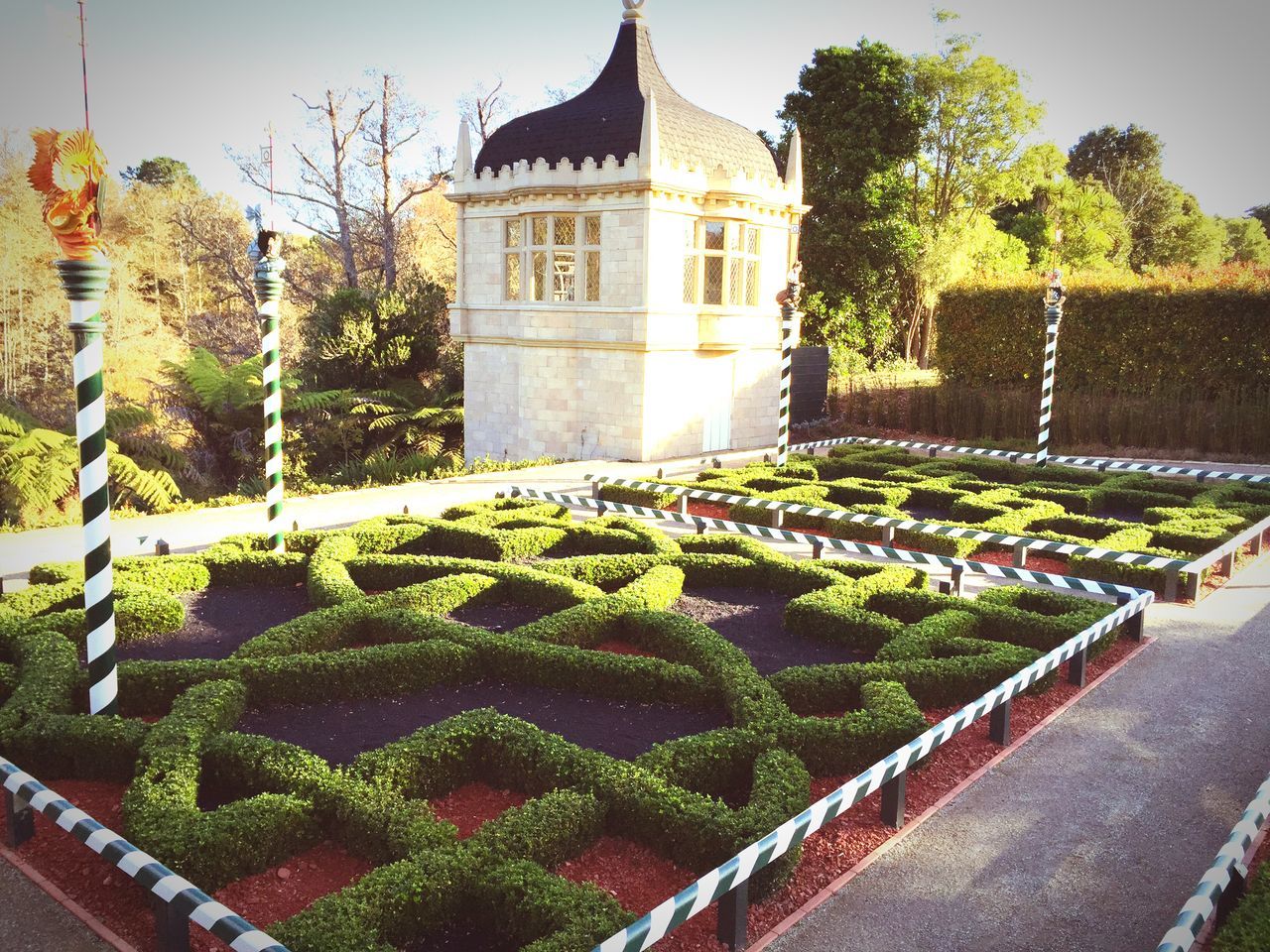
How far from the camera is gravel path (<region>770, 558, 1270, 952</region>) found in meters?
5.59

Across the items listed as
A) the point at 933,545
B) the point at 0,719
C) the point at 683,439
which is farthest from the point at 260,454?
the point at 0,719

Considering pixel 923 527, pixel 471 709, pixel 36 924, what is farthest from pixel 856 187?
pixel 36 924

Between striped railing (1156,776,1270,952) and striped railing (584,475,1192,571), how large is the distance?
253 inches

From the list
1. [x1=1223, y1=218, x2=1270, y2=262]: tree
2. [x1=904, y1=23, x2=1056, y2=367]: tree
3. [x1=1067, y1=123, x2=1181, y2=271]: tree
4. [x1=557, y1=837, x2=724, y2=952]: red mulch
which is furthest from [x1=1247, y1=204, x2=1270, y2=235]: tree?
[x1=557, y1=837, x2=724, y2=952]: red mulch

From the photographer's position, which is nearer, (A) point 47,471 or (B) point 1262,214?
(A) point 47,471

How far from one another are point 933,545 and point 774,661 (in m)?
5.25

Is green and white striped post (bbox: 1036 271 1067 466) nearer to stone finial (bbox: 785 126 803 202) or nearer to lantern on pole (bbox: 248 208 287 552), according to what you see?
stone finial (bbox: 785 126 803 202)

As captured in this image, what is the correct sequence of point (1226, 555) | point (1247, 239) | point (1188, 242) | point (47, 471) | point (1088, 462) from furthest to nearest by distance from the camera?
point (1247, 239) < point (1188, 242) < point (1088, 462) < point (47, 471) < point (1226, 555)

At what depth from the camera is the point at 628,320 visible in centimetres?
2153

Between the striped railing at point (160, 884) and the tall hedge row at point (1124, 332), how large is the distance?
23.2 metres

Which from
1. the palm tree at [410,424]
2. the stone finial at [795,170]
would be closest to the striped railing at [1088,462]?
the stone finial at [795,170]

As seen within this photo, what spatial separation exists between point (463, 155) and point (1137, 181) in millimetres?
48095

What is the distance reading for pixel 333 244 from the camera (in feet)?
148

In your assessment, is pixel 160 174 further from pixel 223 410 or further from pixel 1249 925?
pixel 1249 925
